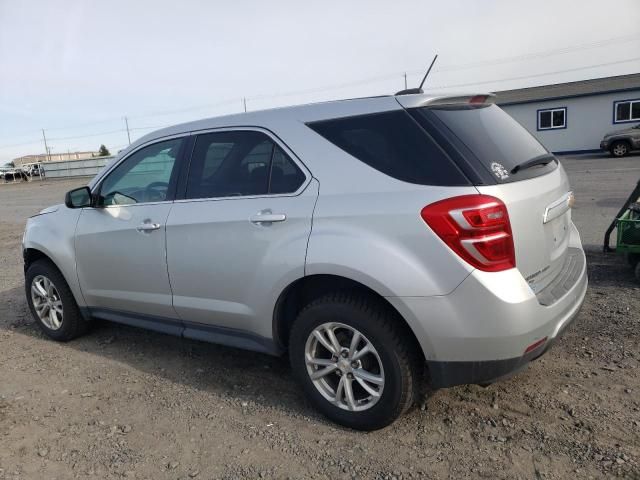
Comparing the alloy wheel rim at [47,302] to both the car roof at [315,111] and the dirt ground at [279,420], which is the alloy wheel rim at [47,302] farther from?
the car roof at [315,111]

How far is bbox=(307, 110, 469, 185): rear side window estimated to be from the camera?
261 cm

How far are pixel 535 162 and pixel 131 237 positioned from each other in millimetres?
2801

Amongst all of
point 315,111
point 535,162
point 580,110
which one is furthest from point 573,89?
point 315,111

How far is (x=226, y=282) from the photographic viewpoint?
3.32 m

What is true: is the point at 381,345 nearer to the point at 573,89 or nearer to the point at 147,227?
the point at 147,227

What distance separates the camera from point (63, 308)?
4.57 m

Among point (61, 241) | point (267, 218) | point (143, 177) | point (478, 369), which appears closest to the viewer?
point (478, 369)

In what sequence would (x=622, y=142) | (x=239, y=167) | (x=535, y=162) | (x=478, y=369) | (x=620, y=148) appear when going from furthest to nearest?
(x=620, y=148) → (x=622, y=142) → (x=239, y=167) → (x=535, y=162) → (x=478, y=369)

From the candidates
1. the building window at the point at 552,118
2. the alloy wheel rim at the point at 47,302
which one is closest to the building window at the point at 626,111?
the building window at the point at 552,118

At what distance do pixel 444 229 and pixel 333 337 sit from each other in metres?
0.91

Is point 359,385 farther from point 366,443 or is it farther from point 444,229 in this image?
point 444,229

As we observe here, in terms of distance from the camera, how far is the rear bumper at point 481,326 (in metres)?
2.48

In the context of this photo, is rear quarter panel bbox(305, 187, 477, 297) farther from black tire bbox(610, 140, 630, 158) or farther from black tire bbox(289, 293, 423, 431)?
black tire bbox(610, 140, 630, 158)

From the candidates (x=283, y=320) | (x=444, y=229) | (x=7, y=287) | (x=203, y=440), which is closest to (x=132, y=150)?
(x=283, y=320)
